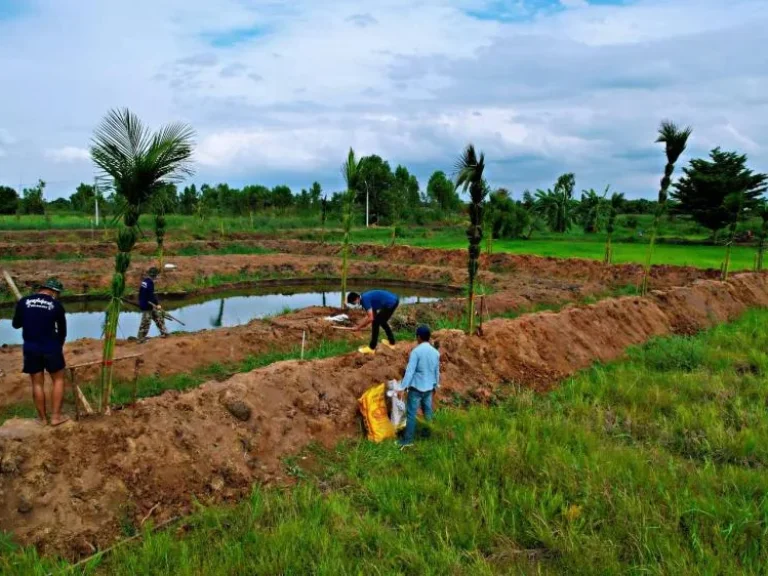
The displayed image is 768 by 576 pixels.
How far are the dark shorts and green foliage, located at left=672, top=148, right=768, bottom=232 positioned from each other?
43.1 metres

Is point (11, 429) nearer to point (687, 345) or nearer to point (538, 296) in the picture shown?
point (687, 345)

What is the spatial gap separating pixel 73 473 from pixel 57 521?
0.45 m

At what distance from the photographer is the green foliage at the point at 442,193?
61.2 meters

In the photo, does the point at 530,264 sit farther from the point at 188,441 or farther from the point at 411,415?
the point at 188,441

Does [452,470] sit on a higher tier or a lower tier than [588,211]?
lower

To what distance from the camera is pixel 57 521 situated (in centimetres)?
493

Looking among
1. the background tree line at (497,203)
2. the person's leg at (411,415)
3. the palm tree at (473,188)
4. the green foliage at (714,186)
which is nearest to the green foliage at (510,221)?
the background tree line at (497,203)

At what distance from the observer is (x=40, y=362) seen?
6523 mm

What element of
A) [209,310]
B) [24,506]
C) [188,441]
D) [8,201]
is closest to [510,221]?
[209,310]

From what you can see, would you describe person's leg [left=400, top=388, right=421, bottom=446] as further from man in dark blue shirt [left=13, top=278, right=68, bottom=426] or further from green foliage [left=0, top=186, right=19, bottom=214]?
green foliage [left=0, top=186, right=19, bottom=214]

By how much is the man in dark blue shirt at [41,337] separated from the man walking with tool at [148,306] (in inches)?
201

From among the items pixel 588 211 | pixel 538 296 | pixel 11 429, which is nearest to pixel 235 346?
pixel 11 429

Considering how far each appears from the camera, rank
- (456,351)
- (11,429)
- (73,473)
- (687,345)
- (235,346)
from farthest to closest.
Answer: (235,346) → (687,345) → (456,351) → (11,429) → (73,473)

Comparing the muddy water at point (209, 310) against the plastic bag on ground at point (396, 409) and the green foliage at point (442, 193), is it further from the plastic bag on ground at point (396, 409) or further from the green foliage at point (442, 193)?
the green foliage at point (442, 193)
